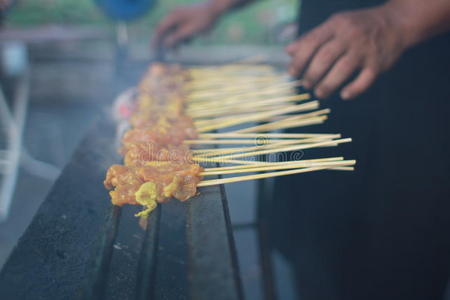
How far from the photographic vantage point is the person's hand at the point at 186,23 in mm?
4242

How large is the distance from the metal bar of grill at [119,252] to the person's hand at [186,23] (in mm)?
2708

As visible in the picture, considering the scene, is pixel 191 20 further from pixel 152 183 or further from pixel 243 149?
pixel 152 183

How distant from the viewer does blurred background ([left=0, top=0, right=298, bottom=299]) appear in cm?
499

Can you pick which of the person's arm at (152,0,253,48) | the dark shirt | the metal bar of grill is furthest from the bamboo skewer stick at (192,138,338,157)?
the person's arm at (152,0,253,48)

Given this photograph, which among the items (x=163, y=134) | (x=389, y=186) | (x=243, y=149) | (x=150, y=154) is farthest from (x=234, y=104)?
(x=389, y=186)

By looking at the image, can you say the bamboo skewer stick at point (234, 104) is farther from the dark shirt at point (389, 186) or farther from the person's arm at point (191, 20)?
the person's arm at point (191, 20)

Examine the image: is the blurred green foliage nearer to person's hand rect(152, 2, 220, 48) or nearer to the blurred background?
the blurred background

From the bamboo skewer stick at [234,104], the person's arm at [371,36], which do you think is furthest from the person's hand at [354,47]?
the bamboo skewer stick at [234,104]

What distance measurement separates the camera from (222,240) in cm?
142

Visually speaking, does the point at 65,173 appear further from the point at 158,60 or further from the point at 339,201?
the point at 158,60

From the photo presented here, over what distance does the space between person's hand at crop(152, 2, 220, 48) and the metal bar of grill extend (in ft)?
8.88

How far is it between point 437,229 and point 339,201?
781 millimetres

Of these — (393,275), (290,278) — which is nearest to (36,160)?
(290,278)

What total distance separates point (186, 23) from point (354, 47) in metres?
2.62
